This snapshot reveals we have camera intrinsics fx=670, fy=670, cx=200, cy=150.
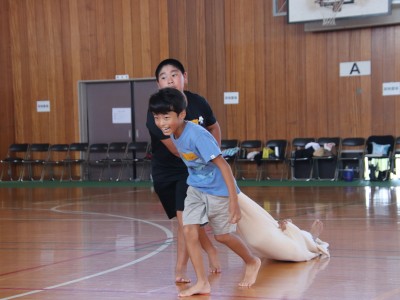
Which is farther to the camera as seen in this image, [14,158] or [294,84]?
[14,158]

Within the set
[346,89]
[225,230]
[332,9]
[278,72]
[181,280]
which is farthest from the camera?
[278,72]

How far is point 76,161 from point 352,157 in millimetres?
6538

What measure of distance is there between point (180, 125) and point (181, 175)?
1.89 feet

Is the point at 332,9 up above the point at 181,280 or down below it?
above

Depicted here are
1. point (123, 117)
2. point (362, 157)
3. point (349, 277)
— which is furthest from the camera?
point (123, 117)

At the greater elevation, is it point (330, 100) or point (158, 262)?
point (330, 100)

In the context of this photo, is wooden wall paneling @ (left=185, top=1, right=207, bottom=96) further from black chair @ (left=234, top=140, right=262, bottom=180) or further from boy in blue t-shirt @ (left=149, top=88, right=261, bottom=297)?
boy in blue t-shirt @ (left=149, top=88, right=261, bottom=297)

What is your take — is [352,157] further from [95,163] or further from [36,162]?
[36,162]

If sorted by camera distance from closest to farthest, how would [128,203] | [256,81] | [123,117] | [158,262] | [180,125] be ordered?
[180,125] → [158,262] → [128,203] → [256,81] → [123,117]

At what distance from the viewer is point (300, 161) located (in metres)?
14.9

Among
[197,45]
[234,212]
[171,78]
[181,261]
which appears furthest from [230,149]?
[234,212]

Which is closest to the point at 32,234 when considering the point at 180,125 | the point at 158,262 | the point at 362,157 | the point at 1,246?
the point at 1,246

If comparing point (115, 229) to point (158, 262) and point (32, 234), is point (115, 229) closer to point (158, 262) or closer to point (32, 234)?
point (32, 234)

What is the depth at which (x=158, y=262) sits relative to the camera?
518 centimetres
